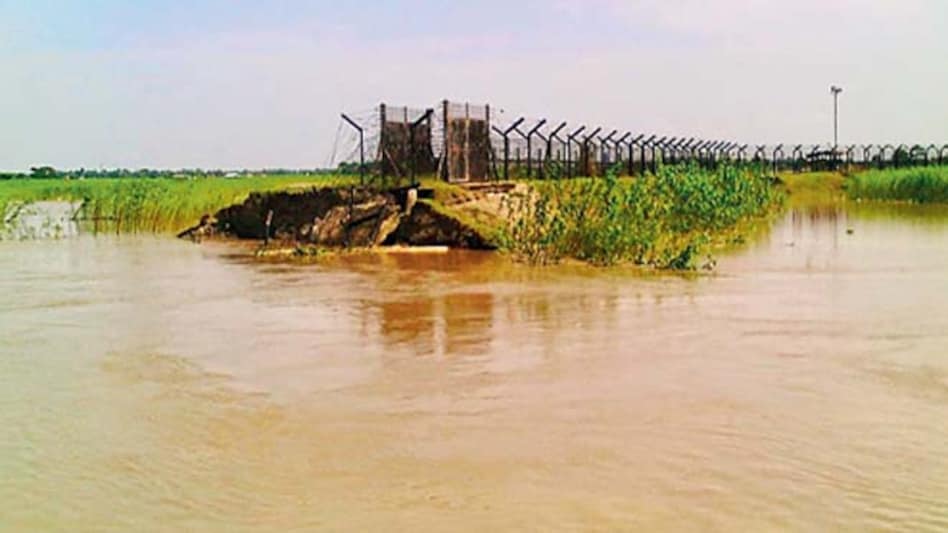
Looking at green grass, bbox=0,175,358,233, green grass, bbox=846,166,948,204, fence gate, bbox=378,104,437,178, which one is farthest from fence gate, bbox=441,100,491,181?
green grass, bbox=846,166,948,204

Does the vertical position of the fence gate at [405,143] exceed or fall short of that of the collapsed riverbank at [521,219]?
it exceeds it

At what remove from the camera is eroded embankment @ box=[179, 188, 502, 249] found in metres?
19.1

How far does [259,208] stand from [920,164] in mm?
40717

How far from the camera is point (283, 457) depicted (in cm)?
628

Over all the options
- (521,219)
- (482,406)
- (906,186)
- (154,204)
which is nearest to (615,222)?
(521,219)

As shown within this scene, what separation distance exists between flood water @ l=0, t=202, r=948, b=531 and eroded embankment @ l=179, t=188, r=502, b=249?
4.92 metres

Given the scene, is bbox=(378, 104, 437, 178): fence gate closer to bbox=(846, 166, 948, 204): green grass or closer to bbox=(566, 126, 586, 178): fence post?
bbox=(566, 126, 586, 178): fence post

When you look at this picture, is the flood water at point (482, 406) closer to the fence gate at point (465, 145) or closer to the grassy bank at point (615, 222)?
the grassy bank at point (615, 222)

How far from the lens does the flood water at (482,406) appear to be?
17.7 ft

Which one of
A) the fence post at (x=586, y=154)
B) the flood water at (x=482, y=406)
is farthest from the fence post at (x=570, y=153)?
the flood water at (x=482, y=406)

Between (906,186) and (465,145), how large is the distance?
72.4 feet

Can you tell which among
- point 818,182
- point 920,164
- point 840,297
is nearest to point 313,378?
point 840,297

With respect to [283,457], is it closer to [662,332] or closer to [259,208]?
[662,332]

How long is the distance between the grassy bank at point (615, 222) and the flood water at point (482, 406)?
207 centimetres
